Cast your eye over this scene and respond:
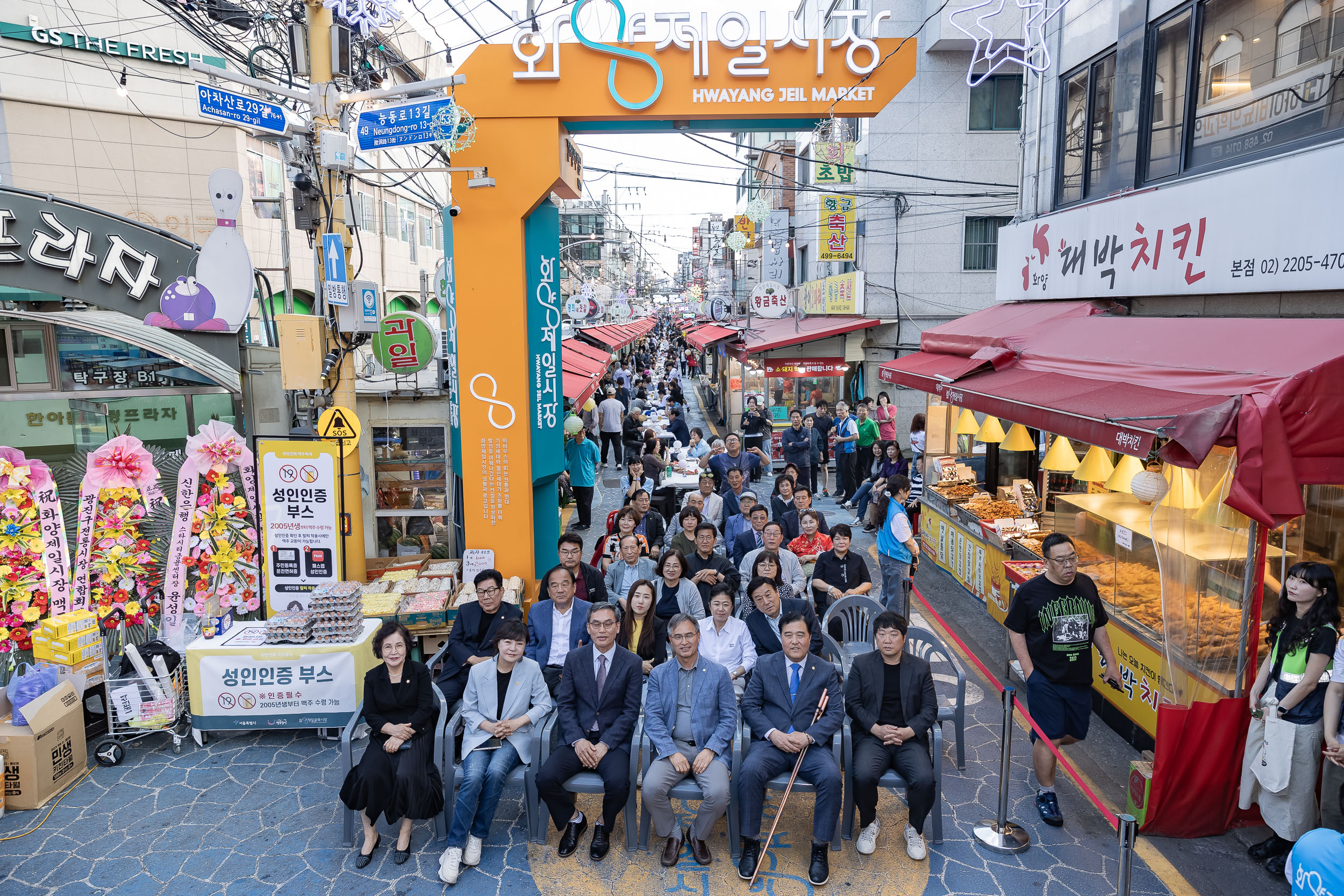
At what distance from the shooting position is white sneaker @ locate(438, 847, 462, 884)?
504 centimetres

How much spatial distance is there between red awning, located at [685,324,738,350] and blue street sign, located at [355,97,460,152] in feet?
59.1

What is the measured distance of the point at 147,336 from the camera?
854 centimetres

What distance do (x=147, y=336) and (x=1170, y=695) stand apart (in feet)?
31.5

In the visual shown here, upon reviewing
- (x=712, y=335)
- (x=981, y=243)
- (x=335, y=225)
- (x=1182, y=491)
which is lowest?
(x=1182, y=491)

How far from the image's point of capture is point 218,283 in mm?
7836

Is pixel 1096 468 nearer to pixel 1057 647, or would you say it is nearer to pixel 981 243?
pixel 1057 647

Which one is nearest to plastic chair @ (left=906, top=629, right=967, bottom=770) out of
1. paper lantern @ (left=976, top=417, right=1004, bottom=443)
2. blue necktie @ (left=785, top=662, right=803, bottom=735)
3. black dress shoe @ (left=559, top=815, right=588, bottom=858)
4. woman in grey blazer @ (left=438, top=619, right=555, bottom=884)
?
blue necktie @ (left=785, top=662, right=803, bottom=735)

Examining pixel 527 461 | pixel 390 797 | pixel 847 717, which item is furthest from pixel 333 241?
pixel 847 717

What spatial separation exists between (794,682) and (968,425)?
6958 millimetres

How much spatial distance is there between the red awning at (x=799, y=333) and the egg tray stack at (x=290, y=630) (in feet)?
45.1

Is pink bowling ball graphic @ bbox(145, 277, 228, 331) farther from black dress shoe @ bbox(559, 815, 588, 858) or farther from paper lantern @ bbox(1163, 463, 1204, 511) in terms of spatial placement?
paper lantern @ bbox(1163, 463, 1204, 511)

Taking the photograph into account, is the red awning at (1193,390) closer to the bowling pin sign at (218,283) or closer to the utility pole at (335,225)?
the utility pole at (335,225)

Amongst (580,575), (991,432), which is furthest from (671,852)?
(991,432)

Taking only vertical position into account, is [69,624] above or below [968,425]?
below
